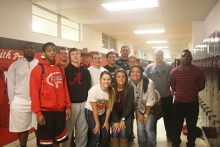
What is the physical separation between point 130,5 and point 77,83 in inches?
98.6

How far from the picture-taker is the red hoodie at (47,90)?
220 centimetres

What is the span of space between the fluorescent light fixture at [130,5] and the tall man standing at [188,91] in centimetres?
170

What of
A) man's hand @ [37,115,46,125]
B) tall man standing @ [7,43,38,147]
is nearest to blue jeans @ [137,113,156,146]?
man's hand @ [37,115,46,125]

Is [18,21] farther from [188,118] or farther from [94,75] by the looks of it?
[188,118]

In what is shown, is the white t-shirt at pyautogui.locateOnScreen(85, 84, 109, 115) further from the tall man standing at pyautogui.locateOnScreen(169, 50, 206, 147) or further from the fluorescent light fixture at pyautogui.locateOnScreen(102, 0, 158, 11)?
the fluorescent light fixture at pyautogui.locateOnScreen(102, 0, 158, 11)

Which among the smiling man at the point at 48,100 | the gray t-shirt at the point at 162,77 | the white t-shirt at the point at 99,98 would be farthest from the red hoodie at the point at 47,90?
the gray t-shirt at the point at 162,77

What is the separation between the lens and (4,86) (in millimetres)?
3219

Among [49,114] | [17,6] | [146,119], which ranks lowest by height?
[146,119]

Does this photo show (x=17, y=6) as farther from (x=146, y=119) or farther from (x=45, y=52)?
(x=146, y=119)

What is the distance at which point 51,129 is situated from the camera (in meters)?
2.26

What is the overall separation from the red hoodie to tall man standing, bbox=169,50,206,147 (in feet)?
5.74

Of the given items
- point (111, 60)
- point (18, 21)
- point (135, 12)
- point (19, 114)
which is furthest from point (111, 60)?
point (135, 12)

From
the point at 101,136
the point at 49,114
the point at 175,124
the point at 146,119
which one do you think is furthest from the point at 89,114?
the point at 175,124

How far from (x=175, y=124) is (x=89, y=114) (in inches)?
55.6
